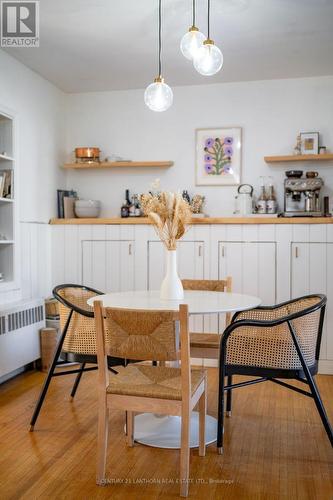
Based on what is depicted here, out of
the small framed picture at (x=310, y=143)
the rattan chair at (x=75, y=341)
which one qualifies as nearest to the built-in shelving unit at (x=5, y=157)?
the rattan chair at (x=75, y=341)

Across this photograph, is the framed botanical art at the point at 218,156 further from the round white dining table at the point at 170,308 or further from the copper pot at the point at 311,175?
the round white dining table at the point at 170,308

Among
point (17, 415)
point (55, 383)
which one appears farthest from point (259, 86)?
point (17, 415)

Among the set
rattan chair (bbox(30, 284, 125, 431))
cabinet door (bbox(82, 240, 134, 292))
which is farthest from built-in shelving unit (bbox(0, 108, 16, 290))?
rattan chair (bbox(30, 284, 125, 431))

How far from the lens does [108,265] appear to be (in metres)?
4.36

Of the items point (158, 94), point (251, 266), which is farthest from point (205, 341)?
point (158, 94)

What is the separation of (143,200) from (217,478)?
1399mm

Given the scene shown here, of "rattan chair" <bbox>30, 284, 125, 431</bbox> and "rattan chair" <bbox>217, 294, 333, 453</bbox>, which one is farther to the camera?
"rattan chair" <bbox>30, 284, 125, 431</bbox>

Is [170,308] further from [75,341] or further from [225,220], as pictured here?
[225,220]

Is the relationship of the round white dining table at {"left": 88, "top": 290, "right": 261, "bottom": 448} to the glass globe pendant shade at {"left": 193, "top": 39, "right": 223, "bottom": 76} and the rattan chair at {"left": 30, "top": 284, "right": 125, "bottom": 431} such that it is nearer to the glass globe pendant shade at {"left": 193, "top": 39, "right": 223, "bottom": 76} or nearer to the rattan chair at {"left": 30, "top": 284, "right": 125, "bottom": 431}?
the rattan chair at {"left": 30, "top": 284, "right": 125, "bottom": 431}

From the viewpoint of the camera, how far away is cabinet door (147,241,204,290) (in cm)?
418

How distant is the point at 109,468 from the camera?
229 cm

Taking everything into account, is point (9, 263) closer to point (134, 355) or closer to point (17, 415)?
point (17, 415)

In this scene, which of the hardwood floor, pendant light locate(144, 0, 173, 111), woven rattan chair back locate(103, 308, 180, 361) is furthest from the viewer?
pendant light locate(144, 0, 173, 111)

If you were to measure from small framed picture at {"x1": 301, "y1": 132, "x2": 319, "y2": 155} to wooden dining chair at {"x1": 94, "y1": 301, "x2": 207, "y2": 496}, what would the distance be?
8.73 feet
